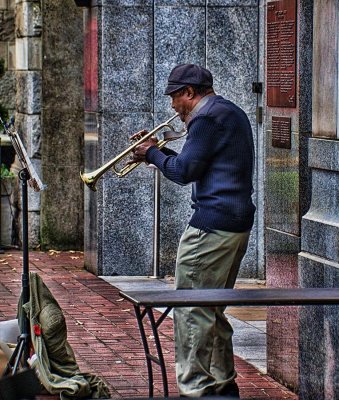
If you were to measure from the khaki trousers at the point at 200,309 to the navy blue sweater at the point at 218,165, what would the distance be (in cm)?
7

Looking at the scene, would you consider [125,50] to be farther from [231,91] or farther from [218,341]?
[218,341]

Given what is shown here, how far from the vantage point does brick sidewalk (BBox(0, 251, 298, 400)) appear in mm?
8219

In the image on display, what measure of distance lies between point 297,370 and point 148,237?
201 inches

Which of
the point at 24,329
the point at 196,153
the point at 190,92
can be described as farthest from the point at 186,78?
the point at 24,329

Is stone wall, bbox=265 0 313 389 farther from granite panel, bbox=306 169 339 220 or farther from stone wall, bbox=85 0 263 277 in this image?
stone wall, bbox=85 0 263 277

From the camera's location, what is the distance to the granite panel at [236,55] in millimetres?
12602

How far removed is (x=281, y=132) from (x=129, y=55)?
4835 mm

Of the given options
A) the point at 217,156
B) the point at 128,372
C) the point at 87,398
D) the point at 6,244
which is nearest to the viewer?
the point at 217,156

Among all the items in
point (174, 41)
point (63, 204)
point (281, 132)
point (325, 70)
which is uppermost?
point (174, 41)

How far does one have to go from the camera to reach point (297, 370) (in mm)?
7902

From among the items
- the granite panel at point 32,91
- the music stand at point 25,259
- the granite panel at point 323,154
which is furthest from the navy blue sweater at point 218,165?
the granite panel at point 32,91

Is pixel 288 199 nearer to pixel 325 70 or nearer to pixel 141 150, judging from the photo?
pixel 325 70

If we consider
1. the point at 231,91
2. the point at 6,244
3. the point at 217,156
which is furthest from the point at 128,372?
the point at 6,244

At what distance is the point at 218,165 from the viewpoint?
282 inches
